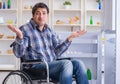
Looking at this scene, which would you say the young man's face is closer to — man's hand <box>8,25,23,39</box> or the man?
the man

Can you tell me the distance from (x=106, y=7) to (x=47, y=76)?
0.81 metres

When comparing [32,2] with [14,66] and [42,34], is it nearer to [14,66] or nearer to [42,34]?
[14,66]

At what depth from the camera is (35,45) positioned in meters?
2.41

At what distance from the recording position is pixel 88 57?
3293 mm

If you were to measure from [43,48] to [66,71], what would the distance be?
36 centimetres

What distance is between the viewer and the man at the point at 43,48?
7.37ft

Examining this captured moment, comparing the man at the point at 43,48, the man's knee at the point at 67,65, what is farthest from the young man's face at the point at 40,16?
the man's knee at the point at 67,65

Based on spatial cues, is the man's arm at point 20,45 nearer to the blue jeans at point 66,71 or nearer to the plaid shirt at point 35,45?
the plaid shirt at point 35,45

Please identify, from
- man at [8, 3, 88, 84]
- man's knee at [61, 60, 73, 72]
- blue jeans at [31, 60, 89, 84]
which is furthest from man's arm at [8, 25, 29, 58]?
man's knee at [61, 60, 73, 72]

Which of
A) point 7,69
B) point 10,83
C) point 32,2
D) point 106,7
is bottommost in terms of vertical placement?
point 7,69

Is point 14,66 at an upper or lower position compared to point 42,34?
lower

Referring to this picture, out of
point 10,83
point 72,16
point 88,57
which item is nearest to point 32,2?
point 72,16

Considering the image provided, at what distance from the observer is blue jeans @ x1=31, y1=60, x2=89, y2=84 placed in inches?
86.6

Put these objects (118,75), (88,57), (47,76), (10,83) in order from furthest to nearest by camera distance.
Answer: (88,57) → (10,83) → (47,76) → (118,75)
